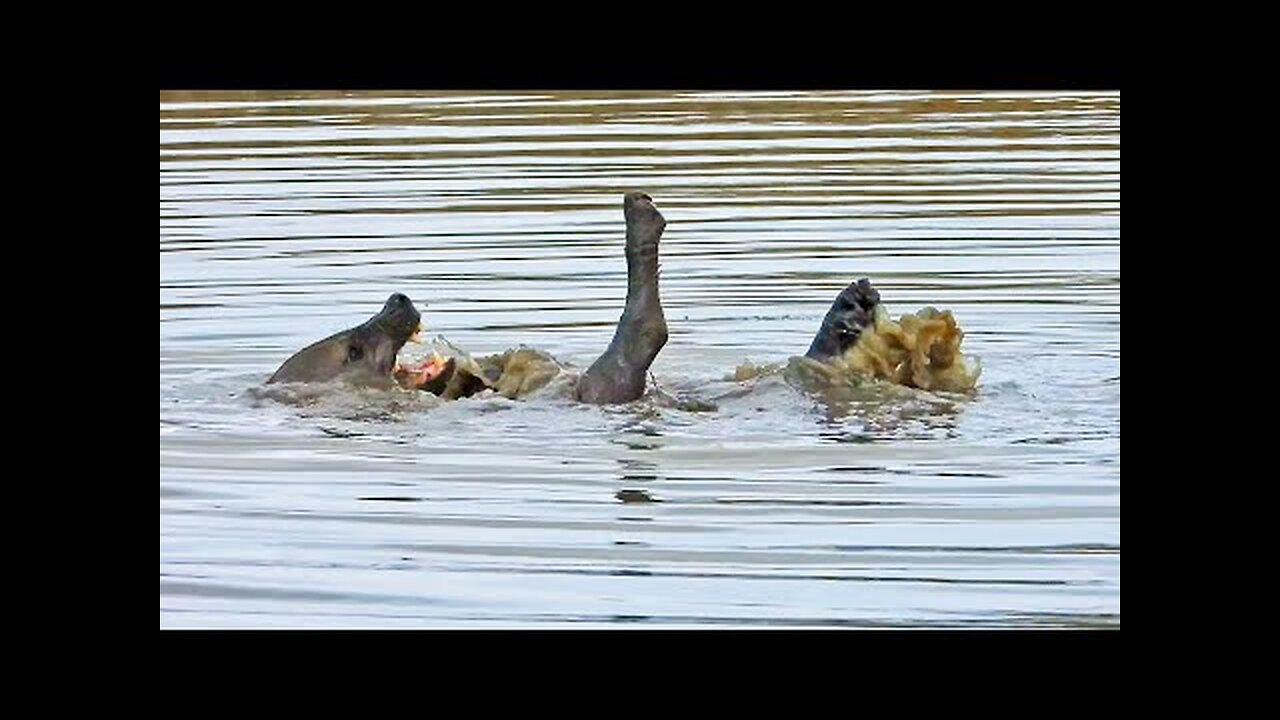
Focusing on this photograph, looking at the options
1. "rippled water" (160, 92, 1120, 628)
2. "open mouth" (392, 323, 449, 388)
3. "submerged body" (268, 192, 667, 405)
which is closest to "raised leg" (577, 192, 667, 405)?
"submerged body" (268, 192, 667, 405)

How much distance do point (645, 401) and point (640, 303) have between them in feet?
1.46

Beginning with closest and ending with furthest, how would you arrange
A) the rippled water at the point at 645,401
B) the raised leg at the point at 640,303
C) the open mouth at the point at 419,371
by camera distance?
the rippled water at the point at 645,401 → the raised leg at the point at 640,303 → the open mouth at the point at 419,371

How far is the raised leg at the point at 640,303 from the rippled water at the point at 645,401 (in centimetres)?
20

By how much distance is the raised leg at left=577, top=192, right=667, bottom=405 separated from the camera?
10414 mm

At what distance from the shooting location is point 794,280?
44.4ft

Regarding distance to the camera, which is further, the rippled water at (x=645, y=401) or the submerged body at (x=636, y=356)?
the submerged body at (x=636, y=356)

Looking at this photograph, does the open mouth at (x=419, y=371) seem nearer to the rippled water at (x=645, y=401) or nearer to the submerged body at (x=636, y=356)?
the submerged body at (x=636, y=356)

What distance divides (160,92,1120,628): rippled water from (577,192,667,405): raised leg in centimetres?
20

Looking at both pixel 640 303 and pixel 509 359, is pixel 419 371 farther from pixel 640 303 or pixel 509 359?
pixel 640 303

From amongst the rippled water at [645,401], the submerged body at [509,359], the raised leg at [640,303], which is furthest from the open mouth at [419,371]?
the raised leg at [640,303]

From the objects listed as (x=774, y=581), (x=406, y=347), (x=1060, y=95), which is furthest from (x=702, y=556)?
(x=1060, y=95)

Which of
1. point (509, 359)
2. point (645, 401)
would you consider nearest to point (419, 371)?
point (509, 359)

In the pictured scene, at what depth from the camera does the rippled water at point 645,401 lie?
8766mm

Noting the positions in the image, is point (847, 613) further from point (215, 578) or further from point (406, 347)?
point (406, 347)
